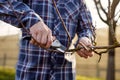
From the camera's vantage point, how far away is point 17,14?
2545 mm

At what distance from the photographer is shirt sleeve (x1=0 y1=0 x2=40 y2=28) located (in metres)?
2.48

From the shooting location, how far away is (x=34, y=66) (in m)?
2.93

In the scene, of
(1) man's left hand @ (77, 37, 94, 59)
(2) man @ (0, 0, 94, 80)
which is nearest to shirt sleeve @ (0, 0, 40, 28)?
(2) man @ (0, 0, 94, 80)

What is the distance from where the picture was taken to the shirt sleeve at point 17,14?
8.15ft

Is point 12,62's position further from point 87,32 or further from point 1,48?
point 87,32

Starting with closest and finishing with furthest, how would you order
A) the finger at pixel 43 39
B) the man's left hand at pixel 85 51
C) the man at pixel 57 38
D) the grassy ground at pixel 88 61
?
the finger at pixel 43 39 → the man's left hand at pixel 85 51 → the man at pixel 57 38 → the grassy ground at pixel 88 61

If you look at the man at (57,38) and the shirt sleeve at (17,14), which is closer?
the shirt sleeve at (17,14)

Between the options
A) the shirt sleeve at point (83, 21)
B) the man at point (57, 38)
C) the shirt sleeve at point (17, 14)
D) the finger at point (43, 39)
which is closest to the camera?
the finger at point (43, 39)

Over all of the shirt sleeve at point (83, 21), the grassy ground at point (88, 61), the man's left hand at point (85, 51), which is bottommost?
the grassy ground at point (88, 61)

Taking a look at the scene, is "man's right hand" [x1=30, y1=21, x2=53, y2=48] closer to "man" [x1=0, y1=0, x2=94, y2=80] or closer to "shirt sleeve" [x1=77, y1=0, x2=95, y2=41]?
"man" [x1=0, y1=0, x2=94, y2=80]

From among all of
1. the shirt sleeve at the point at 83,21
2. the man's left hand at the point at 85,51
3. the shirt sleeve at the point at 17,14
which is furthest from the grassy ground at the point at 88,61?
the shirt sleeve at the point at 17,14

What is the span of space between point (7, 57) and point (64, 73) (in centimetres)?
2059

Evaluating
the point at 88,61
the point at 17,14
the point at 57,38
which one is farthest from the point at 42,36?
the point at 88,61

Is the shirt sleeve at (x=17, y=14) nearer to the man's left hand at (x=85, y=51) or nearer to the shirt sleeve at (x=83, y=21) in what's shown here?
the man's left hand at (x=85, y=51)
